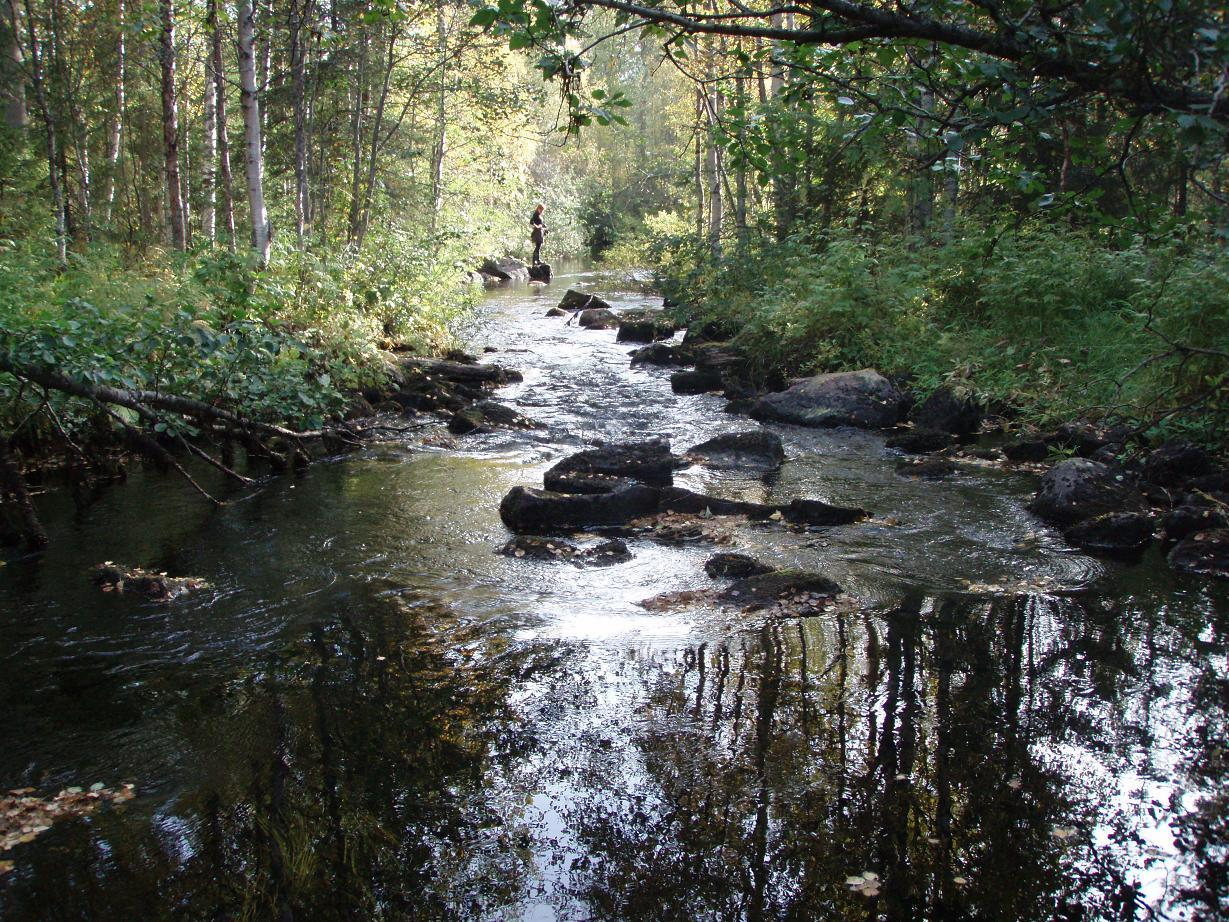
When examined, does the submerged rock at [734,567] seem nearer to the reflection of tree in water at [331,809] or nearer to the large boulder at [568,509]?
the large boulder at [568,509]

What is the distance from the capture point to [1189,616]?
6055 millimetres

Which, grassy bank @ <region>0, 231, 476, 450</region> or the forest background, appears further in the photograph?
grassy bank @ <region>0, 231, 476, 450</region>

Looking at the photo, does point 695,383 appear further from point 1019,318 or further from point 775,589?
point 775,589

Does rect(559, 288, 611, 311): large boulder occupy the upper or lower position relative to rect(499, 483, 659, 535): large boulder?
upper

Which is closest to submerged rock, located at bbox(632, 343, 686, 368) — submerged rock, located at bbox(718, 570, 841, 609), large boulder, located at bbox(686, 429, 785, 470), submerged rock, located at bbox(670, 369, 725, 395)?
submerged rock, located at bbox(670, 369, 725, 395)

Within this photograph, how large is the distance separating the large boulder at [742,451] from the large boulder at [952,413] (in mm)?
2525

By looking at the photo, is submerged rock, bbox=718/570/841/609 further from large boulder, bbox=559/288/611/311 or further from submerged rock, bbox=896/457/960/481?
large boulder, bbox=559/288/611/311

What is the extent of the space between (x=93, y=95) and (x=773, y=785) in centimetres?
2079

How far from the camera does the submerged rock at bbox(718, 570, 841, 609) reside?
646 centimetres

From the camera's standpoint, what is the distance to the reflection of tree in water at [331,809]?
138 inches

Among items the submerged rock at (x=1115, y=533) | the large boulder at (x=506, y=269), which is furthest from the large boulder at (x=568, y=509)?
the large boulder at (x=506, y=269)

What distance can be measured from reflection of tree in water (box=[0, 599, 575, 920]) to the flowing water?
0.02 metres

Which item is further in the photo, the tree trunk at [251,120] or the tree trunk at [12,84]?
the tree trunk at [12,84]

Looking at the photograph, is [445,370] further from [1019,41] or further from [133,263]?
[1019,41]
